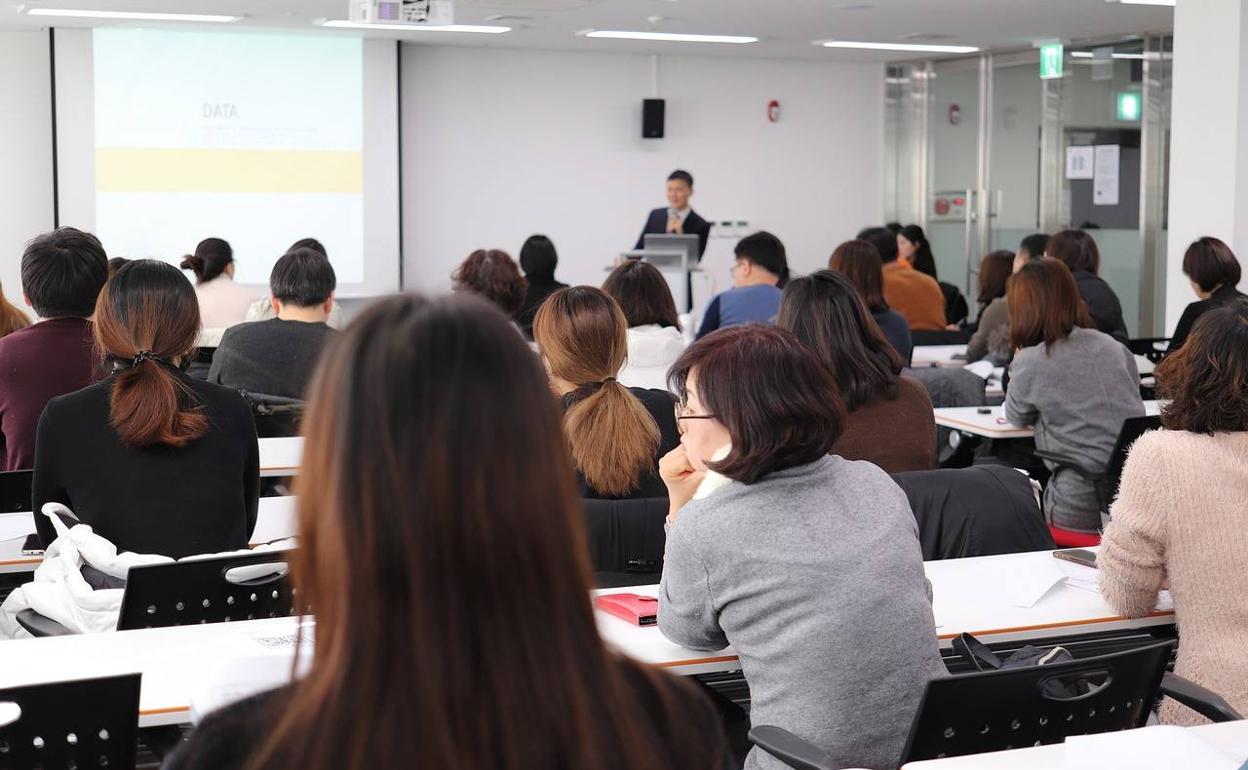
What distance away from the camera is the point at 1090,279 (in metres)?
7.14

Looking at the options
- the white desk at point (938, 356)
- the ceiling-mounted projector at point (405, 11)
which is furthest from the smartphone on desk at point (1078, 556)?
the ceiling-mounted projector at point (405, 11)

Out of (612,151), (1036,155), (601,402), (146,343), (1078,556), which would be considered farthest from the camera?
(612,151)

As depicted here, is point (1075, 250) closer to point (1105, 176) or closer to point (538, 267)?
point (538, 267)

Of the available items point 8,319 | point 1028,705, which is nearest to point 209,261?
point 8,319

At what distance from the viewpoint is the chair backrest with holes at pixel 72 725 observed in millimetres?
1835

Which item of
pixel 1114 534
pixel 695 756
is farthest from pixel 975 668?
pixel 695 756

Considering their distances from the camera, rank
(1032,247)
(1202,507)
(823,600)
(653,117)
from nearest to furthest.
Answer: (823,600), (1202,507), (1032,247), (653,117)

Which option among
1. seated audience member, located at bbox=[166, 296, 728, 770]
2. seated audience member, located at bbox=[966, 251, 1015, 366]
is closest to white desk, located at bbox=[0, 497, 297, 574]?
seated audience member, located at bbox=[166, 296, 728, 770]

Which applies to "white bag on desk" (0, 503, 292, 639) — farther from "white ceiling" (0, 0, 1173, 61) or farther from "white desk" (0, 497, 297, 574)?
"white ceiling" (0, 0, 1173, 61)

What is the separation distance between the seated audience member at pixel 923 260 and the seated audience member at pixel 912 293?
6.62 ft

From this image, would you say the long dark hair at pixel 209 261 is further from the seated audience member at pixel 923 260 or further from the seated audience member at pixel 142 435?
the seated audience member at pixel 923 260

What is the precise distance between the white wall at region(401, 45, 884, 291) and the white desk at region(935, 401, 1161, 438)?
6.62m

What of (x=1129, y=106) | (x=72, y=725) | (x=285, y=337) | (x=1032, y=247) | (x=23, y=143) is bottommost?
(x=72, y=725)

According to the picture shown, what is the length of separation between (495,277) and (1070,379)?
3041 millimetres
